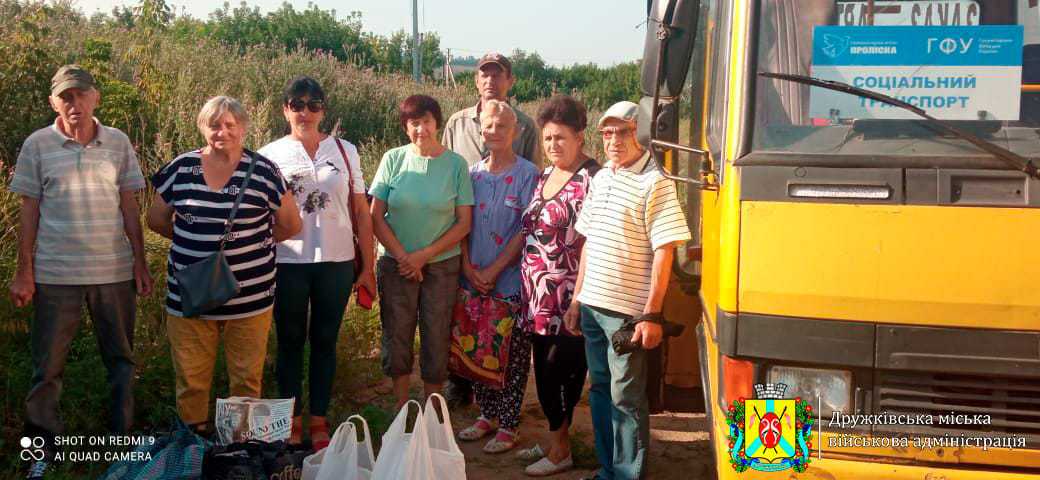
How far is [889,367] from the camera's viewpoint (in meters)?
3.07

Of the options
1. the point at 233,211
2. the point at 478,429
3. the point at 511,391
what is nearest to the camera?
the point at 233,211

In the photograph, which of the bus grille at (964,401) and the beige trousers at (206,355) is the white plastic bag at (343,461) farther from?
the bus grille at (964,401)

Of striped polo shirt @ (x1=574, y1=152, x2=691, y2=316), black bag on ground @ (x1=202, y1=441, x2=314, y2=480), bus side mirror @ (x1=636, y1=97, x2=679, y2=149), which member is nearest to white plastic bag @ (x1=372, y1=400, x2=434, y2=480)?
black bag on ground @ (x1=202, y1=441, x2=314, y2=480)

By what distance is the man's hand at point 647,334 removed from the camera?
434 cm

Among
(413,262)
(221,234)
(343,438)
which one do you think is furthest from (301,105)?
(343,438)

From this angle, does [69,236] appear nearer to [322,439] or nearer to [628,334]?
[322,439]

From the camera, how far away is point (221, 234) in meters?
4.73

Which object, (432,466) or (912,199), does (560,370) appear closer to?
(432,466)

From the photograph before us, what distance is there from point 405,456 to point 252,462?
73cm

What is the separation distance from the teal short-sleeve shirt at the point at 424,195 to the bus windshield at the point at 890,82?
257 cm

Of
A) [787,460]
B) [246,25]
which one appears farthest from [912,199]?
[246,25]

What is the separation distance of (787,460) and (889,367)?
0.46 m

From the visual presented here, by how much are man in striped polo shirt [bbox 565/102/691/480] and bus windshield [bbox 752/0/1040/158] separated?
3.40 ft

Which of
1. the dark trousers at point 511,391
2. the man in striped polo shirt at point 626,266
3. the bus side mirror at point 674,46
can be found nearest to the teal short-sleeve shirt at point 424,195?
the dark trousers at point 511,391
